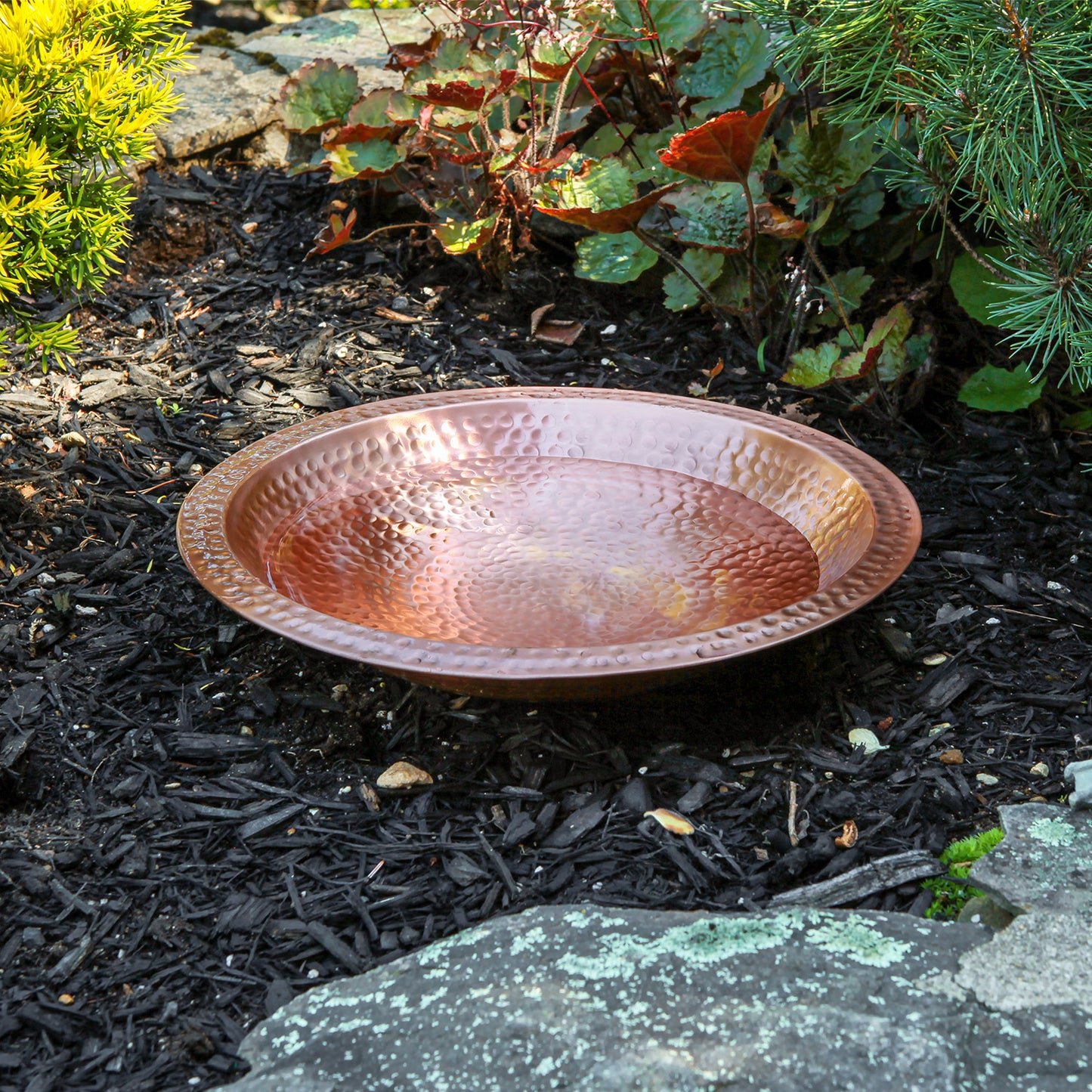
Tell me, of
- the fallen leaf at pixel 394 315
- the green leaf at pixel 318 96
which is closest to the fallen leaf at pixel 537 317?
the fallen leaf at pixel 394 315

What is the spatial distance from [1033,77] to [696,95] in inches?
55.4

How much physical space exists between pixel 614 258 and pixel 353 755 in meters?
1.79

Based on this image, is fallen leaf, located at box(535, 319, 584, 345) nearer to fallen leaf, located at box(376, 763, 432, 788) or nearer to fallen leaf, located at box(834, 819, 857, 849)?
fallen leaf, located at box(376, 763, 432, 788)

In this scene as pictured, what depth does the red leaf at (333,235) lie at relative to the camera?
119 inches

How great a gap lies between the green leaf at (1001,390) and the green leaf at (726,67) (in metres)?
1.02

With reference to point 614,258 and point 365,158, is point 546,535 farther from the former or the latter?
point 365,158

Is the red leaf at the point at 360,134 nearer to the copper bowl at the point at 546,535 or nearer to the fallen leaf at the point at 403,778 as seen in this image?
the copper bowl at the point at 546,535

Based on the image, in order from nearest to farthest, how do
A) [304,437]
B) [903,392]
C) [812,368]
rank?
[304,437] → [812,368] → [903,392]

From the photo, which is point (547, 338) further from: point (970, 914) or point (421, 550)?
point (970, 914)

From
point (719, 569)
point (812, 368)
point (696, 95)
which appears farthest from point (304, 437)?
point (696, 95)

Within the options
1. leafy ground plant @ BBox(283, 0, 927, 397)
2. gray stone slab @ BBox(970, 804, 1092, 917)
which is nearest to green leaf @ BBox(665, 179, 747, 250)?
leafy ground plant @ BBox(283, 0, 927, 397)

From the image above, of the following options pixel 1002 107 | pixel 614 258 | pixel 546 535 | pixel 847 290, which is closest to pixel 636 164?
pixel 614 258

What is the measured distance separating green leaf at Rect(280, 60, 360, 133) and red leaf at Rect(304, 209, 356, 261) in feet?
0.94

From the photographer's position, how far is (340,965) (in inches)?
59.1
